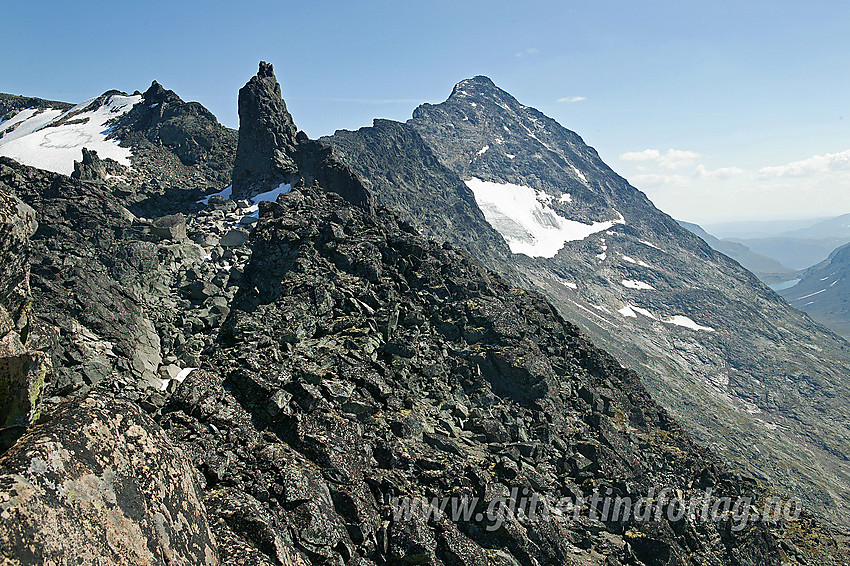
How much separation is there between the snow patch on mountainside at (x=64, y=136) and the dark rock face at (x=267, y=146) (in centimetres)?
2218

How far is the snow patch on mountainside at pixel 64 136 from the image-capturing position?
70375 millimetres

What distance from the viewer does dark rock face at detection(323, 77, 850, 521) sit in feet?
301

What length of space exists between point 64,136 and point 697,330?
545ft

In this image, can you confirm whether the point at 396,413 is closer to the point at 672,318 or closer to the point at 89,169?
the point at 89,169

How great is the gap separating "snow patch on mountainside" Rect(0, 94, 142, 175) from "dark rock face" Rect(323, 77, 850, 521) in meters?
58.2

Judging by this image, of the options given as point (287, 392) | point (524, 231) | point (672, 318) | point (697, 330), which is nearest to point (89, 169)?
point (287, 392)

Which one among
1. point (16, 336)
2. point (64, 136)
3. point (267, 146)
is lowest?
point (16, 336)

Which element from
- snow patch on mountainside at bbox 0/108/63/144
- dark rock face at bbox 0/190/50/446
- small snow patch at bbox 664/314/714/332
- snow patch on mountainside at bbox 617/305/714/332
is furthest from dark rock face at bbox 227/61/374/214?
small snow patch at bbox 664/314/714/332

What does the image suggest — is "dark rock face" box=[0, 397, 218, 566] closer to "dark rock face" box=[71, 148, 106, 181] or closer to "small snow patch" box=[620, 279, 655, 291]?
"dark rock face" box=[71, 148, 106, 181]

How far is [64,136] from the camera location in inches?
3066

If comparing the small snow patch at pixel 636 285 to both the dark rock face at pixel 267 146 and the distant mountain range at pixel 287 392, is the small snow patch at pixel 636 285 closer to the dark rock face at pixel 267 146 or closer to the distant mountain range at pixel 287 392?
the distant mountain range at pixel 287 392

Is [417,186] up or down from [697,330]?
up

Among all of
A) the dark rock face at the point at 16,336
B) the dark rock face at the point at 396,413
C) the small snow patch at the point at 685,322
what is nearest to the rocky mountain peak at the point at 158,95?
the dark rock face at the point at 396,413

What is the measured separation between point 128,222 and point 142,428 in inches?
1762
